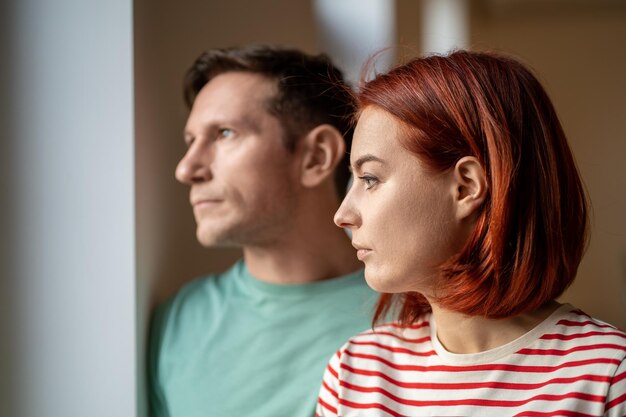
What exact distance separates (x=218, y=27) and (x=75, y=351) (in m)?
0.82

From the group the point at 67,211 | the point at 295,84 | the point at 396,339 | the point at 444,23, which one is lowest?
the point at 396,339

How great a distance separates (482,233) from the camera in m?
0.99

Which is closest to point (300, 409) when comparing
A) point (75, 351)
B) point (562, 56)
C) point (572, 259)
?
point (75, 351)

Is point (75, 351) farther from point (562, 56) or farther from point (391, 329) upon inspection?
point (562, 56)

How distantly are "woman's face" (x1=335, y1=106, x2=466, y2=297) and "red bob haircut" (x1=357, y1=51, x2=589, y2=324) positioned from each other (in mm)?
19

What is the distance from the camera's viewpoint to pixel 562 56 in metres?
3.44

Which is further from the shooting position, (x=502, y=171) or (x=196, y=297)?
(x=196, y=297)

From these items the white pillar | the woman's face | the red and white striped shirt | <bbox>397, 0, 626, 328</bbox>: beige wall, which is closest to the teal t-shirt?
the red and white striped shirt

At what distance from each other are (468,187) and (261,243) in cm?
58

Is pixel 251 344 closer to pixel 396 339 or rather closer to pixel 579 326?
pixel 396 339

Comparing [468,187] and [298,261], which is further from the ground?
[468,187]

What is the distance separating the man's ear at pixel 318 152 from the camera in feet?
4.91

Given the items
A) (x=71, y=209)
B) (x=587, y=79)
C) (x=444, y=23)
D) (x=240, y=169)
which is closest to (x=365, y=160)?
(x=240, y=169)

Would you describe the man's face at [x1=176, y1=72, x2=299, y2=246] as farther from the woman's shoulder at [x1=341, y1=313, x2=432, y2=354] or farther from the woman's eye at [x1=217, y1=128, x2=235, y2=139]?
the woman's shoulder at [x1=341, y1=313, x2=432, y2=354]
